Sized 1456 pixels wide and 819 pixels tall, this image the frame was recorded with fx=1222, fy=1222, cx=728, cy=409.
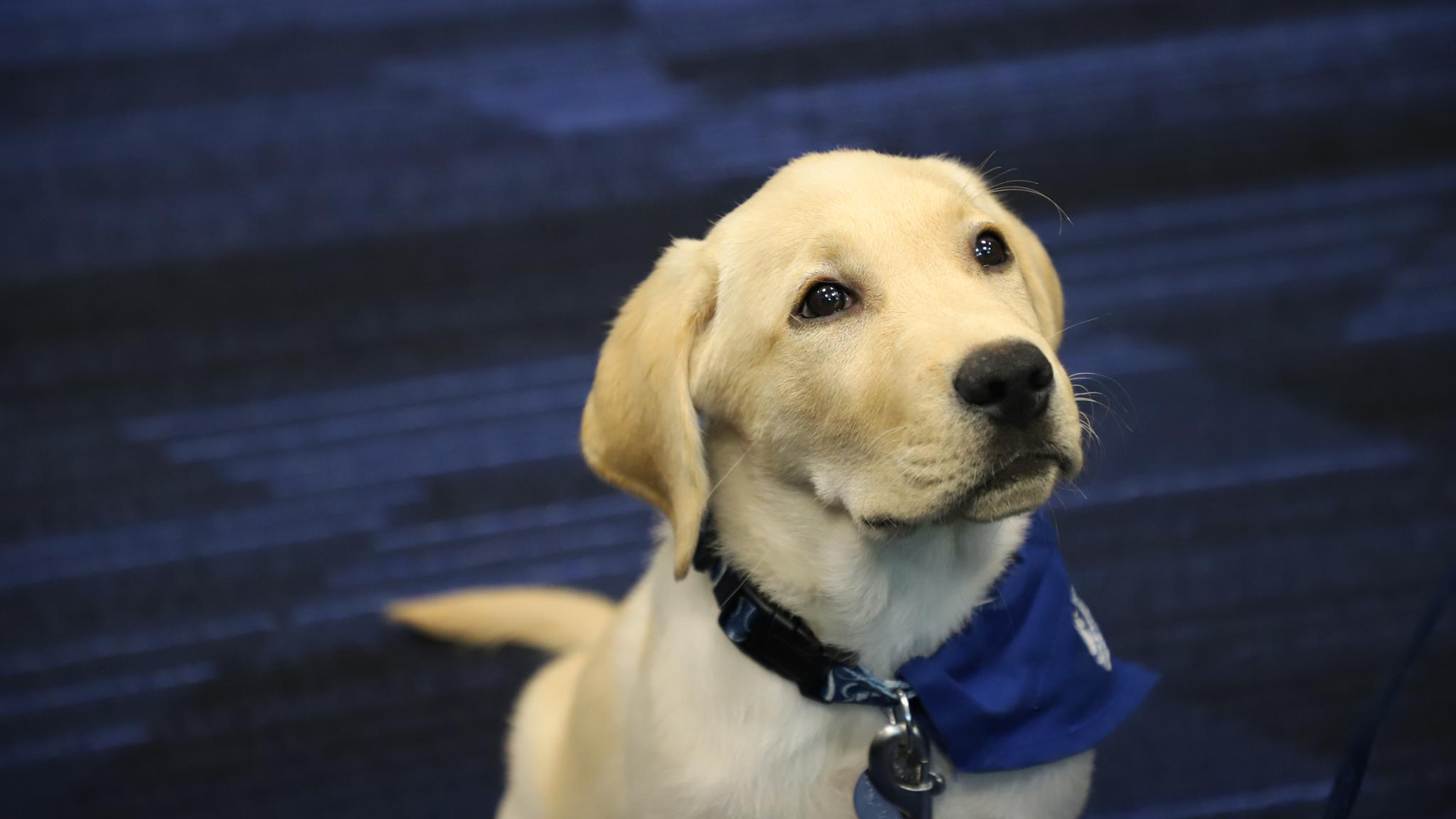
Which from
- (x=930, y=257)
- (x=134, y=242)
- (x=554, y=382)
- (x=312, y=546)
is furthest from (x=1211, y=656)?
(x=134, y=242)

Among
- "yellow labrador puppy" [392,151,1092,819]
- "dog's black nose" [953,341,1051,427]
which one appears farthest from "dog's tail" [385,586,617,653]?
"dog's black nose" [953,341,1051,427]

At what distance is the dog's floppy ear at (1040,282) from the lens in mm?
1618

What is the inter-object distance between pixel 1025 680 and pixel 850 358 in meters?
0.46

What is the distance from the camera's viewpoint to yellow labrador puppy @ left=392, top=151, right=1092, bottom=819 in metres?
1.45

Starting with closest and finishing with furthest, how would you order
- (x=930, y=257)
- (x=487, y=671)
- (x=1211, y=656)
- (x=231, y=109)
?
1. (x=930, y=257)
2. (x=1211, y=656)
3. (x=487, y=671)
4. (x=231, y=109)

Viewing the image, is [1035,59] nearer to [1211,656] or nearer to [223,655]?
[1211,656]

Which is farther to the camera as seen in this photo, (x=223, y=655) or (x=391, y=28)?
(x=391, y=28)

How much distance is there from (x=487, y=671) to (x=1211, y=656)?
1.43 m

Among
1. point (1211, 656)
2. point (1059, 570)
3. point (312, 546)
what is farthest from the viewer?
point (312, 546)

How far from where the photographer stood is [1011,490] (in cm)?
133

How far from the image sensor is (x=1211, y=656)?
234 cm

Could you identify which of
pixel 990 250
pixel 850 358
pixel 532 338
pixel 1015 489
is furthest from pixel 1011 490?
pixel 532 338

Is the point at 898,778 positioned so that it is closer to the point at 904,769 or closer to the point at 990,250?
the point at 904,769

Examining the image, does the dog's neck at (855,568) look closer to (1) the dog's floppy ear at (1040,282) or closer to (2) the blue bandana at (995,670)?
(2) the blue bandana at (995,670)
